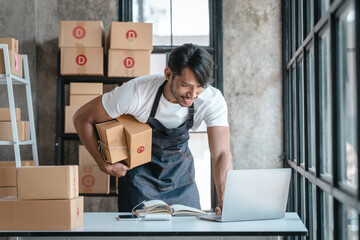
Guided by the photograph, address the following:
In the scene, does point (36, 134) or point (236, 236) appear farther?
point (36, 134)

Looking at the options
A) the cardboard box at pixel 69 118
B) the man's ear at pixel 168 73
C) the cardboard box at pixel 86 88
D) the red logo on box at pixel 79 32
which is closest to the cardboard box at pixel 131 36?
the red logo on box at pixel 79 32

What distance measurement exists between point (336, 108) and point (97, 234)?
3.47 ft

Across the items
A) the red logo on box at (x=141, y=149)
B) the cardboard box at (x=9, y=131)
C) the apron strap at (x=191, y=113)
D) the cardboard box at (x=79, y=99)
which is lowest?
the red logo on box at (x=141, y=149)

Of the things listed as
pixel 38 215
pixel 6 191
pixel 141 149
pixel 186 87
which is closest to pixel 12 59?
pixel 6 191

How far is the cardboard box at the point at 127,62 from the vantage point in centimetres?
371

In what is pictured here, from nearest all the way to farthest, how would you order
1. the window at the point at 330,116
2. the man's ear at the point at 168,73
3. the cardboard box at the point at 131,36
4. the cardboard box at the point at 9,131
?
the window at the point at 330,116 → the man's ear at the point at 168,73 → the cardboard box at the point at 9,131 → the cardboard box at the point at 131,36

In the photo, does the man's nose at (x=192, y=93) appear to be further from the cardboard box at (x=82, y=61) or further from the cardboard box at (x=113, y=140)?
the cardboard box at (x=82, y=61)

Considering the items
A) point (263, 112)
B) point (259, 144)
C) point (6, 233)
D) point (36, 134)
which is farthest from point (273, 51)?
point (6, 233)

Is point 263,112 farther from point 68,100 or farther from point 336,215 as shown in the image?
point 336,215

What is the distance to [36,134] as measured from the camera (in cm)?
408

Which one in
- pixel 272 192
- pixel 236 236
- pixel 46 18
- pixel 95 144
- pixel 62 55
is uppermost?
pixel 46 18

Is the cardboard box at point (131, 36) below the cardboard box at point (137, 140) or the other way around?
the other way around

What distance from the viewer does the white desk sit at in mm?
1833

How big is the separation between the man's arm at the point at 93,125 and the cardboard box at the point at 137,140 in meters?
0.07
